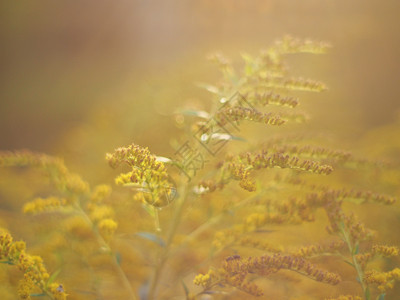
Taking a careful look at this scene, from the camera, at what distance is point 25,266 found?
2.10ft

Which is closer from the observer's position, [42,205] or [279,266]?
[279,266]

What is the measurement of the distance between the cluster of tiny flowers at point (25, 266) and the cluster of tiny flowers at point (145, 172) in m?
0.23

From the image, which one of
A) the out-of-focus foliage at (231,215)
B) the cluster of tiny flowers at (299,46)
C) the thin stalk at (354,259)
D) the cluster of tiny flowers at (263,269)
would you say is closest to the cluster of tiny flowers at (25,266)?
the out-of-focus foliage at (231,215)

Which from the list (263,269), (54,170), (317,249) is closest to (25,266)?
(54,170)

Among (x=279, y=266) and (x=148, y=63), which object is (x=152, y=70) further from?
(x=279, y=266)

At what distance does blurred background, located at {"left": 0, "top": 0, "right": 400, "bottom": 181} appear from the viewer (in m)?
1.94

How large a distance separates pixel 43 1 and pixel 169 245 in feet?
13.8

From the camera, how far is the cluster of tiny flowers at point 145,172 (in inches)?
24.0

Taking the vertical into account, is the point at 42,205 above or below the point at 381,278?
above

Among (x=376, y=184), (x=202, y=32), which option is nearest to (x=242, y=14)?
(x=202, y=32)

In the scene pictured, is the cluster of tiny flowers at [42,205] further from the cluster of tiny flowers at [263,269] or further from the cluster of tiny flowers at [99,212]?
the cluster of tiny flowers at [263,269]

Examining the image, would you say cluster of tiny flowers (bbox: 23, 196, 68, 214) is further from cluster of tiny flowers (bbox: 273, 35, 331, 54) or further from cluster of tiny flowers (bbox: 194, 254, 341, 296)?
cluster of tiny flowers (bbox: 273, 35, 331, 54)

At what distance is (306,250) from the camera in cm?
71

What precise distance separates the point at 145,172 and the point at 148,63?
3.23 m
